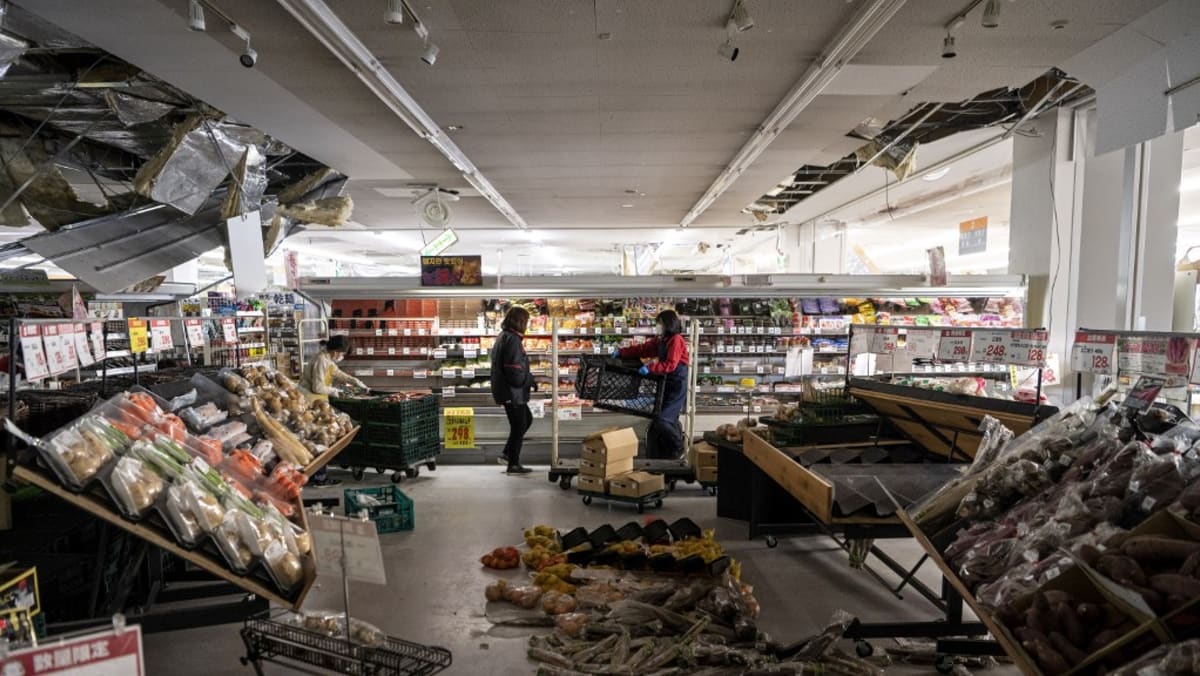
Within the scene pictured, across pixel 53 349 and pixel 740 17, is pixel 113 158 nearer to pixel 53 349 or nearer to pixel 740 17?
pixel 53 349

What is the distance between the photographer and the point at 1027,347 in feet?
11.7

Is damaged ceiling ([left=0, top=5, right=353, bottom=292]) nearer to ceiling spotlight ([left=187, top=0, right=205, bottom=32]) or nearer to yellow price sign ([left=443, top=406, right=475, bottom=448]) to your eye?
ceiling spotlight ([left=187, top=0, right=205, bottom=32])

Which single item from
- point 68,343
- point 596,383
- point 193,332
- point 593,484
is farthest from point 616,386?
point 68,343

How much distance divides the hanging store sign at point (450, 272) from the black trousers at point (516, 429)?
153 cm

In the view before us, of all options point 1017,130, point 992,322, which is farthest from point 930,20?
point 992,322

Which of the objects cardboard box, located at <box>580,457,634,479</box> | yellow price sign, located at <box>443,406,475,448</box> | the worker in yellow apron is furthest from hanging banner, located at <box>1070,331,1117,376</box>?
the worker in yellow apron

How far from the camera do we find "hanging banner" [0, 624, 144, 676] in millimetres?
1416

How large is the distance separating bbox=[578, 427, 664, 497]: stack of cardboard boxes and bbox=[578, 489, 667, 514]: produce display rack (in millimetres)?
28

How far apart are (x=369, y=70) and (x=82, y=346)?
221cm

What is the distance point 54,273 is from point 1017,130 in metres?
15.6

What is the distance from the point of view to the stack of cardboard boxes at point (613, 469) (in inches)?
235

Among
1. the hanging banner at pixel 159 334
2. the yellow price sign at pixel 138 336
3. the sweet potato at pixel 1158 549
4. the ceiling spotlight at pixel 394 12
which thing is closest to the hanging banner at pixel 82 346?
the yellow price sign at pixel 138 336

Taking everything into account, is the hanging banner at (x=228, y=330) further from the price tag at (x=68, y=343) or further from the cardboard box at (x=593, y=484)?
the cardboard box at (x=593, y=484)

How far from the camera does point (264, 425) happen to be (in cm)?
427
